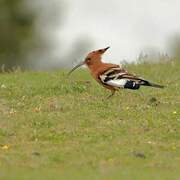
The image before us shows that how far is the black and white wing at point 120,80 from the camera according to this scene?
1578 cm

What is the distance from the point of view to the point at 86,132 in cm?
1415

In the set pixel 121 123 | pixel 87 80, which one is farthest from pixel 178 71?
pixel 121 123

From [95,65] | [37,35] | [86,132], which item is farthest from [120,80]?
[37,35]

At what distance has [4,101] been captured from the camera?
16188 mm

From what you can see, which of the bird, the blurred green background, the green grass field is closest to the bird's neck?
the bird

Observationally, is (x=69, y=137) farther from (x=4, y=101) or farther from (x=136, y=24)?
(x=136, y=24)

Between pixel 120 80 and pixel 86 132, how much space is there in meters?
2.02

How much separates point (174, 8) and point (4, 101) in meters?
26.0

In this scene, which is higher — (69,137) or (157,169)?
(69,137)

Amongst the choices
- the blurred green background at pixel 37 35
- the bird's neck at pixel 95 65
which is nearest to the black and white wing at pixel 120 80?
the bird's neck at pixel 95 65

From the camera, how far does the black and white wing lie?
1578cm

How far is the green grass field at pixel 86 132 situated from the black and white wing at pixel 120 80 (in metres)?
0.36

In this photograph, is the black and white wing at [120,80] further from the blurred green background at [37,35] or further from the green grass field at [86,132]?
the blurred green background at [37,35]

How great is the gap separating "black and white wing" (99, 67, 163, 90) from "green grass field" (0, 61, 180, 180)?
1.19ft
